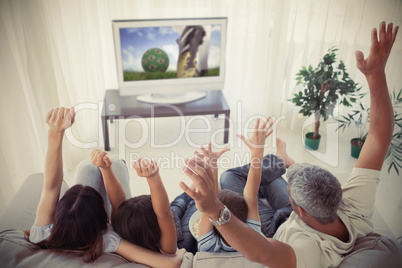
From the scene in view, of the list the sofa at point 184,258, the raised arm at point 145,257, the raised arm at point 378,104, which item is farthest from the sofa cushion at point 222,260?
the raised arm at point 378,104

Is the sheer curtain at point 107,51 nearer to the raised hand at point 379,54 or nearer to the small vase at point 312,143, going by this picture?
the small vase at point 312,143

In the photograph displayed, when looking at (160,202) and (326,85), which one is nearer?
(160,202)

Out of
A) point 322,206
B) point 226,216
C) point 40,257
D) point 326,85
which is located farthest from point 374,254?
point 326,85

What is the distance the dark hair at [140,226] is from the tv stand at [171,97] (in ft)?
5.94

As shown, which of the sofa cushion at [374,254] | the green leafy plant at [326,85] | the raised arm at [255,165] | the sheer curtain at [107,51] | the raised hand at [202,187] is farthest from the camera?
the green leafy plant at [326,85]

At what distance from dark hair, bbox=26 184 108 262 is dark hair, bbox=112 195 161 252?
0.31 feet

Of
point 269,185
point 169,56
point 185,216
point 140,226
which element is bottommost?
point 185,216

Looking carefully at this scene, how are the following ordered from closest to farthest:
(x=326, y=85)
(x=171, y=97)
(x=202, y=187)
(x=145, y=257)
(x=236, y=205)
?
(x=202, y=187) < (x=145, y=257) < (x=236, y=205) < (x=326, y=85) < (x=171, y=97)

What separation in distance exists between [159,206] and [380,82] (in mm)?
1043

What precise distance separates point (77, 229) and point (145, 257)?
11.0 inches

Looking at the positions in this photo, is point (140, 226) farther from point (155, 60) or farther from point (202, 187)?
point (155, 60)

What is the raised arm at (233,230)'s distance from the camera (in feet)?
3.21

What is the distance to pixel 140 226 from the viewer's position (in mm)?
1316

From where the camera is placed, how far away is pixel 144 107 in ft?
9.89
